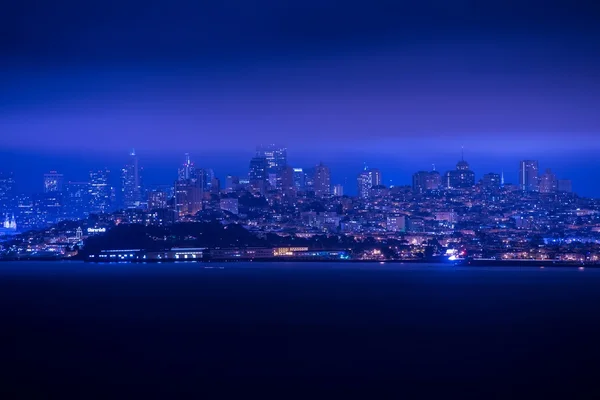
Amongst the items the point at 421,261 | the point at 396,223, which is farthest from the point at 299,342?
the point at 396,223

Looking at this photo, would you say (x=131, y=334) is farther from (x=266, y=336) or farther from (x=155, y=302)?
(x=155, y=302)

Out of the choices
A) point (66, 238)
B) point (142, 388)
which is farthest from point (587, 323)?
point (66, 238)

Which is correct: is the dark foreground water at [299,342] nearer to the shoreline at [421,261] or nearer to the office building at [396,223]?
the shoreline at [421,261]

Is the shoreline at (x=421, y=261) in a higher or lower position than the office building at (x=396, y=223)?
lower

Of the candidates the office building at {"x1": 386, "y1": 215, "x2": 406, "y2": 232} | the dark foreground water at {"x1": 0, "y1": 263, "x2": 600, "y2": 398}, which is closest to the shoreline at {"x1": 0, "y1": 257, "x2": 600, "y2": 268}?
the office building at {"x1": 386, "y1": 215, "x2": 406, "y2": 232}

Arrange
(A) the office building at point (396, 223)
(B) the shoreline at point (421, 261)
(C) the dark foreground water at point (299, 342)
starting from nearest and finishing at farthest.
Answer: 1. (C) the dark foreground water at point (299, 342)
2. (B) the shoreline at point (421, 261)
3. (A) the office building at point (396, 223)

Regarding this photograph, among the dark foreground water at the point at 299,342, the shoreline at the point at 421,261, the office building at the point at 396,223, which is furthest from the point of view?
the office building at the point at 396,223

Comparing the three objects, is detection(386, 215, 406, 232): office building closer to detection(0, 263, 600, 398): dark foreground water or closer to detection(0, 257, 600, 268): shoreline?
detection(0, 257, 600, 268): shoreline

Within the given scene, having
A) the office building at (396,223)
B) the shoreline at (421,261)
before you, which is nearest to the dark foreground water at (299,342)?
the shoreline at (421,261)
